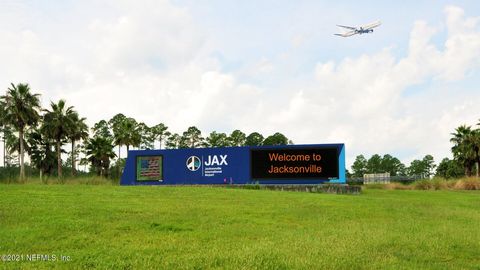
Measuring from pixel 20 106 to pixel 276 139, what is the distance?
256ft

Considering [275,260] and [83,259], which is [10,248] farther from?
[275,260]

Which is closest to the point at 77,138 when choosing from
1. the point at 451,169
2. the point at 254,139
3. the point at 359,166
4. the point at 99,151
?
the point at 99,151

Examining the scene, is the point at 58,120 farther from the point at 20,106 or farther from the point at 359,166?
the point at 359,166

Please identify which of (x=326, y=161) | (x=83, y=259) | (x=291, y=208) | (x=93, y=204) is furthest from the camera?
(x=326, y=161)

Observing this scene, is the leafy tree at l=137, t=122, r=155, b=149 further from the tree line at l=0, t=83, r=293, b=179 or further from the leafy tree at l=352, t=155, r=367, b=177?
the leafy tree at l=352, t=155, r=367, b=177

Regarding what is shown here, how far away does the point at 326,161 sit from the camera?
44.5 meters

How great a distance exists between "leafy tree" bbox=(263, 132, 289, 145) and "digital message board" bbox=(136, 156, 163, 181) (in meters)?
79.7

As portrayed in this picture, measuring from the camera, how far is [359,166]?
15638 cm

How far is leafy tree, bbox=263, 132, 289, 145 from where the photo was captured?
12769 centimetres

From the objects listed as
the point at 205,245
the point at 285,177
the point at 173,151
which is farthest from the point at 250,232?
the point at 173,151

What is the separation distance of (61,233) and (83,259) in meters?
2.64

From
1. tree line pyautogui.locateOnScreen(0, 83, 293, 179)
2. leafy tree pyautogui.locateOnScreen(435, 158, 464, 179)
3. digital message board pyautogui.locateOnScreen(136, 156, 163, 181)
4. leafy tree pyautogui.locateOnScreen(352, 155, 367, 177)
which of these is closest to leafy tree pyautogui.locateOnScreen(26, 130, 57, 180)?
tree line pyautogui.locateOnScreen(0, 83, 293, 179)

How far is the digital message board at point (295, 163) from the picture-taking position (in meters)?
44.4

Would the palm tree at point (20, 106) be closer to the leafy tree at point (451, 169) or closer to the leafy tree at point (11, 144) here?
the leafy tree at point (11, 144)
